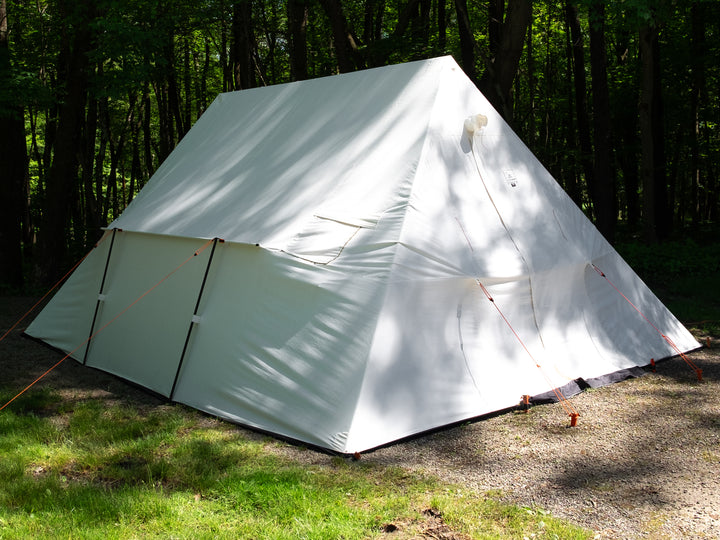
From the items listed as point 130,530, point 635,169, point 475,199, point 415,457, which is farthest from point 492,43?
point 130,530

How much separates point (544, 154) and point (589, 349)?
9.68 meters

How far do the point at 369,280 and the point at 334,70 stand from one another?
44.0 ft

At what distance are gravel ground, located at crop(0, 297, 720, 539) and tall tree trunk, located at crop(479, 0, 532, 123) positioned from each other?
14.5ft

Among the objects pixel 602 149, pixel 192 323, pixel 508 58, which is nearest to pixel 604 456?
pixel 192 323

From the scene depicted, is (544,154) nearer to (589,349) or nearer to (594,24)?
(594,24)

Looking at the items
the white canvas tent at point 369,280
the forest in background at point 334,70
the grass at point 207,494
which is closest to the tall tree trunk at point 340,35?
the forest in background at point 334,70

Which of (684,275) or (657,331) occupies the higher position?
(684,275)

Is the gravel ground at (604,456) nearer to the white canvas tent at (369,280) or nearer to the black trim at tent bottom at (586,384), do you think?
the black trim at tent bottom at (586,384)

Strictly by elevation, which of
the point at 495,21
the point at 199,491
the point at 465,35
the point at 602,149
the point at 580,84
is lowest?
the point at 199,491

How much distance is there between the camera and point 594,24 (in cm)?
823

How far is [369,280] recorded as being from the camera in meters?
4.79

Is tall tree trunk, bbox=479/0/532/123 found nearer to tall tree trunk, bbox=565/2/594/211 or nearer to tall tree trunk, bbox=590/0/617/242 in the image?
tall tree trunk, bbox=590/0/617/242

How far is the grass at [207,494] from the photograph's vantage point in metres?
3.35

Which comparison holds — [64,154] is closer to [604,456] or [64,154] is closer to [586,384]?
[586,384]
